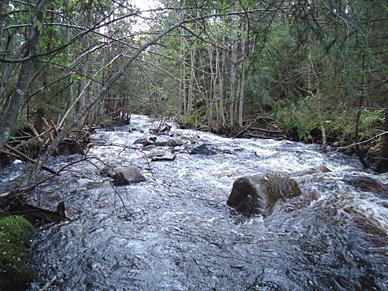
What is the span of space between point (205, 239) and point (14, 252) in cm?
225

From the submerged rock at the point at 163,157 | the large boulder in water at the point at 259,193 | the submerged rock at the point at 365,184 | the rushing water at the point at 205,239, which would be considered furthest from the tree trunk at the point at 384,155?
the submerged rock at the point at 163,157

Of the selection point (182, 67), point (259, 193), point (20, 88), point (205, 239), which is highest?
point (182, 67)

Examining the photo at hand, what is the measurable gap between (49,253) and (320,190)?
4.95 m

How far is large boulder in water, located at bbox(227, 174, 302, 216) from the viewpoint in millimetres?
4992

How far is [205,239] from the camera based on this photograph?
161 inches

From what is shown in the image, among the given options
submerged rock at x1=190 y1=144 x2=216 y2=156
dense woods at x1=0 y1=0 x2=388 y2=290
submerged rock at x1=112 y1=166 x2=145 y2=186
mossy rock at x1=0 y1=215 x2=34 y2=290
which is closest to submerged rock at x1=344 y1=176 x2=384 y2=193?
dense woods at x1=0 y1=0 x2=388 y2=290

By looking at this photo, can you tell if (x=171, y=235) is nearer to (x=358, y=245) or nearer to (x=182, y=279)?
(x=182, y=279)

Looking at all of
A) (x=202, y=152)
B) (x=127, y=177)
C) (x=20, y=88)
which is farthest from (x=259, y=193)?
(x=202, y=152)

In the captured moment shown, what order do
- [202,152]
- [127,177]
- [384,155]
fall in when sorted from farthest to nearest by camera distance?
[202,152]
[384,155]
[127,177]

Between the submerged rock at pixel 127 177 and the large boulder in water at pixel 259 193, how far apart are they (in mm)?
2324

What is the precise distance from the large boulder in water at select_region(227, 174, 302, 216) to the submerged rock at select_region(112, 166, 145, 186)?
91.5 inches

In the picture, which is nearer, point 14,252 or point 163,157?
point 14,252

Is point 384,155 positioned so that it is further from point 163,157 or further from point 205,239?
point 163,157

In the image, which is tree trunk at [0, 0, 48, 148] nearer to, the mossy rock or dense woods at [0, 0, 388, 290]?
dense woods at [0, 0, 388, 290]
